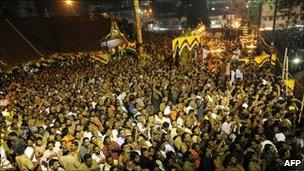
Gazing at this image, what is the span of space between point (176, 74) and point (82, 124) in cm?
602

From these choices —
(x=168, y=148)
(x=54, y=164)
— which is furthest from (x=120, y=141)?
(x=54, y=164)

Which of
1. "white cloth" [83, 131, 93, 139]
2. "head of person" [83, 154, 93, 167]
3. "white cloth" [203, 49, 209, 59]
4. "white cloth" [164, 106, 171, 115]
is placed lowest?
"white cloth" [203, 49, 209, 59]

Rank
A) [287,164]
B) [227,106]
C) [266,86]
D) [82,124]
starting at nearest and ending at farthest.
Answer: [287,164] → [82,124] → [227,106] → [266,86]

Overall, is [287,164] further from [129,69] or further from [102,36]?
[102,36]

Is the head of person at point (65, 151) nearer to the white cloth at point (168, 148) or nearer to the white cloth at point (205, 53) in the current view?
the white cloth at point (168, 148)

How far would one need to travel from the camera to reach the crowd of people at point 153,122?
806 centimetres

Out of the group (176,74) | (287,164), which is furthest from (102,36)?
(287,164)

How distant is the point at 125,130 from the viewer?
30.5ft

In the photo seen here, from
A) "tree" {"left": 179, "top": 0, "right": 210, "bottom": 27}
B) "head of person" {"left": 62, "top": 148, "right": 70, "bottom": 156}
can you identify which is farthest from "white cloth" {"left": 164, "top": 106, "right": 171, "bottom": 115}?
"tree" {"left": 179, "top": 0, "right": 210, "bottom": 27}

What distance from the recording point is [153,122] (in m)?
10.3

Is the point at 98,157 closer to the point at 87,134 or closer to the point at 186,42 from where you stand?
the point at 87,134

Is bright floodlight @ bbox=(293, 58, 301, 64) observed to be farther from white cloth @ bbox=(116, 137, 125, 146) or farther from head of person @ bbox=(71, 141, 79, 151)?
head of person @ bbox=(71, 141, 79, 151)

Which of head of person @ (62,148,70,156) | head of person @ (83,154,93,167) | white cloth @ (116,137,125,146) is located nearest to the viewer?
head of person @ (83,154,93,167)

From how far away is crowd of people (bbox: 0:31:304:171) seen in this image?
8.06m
